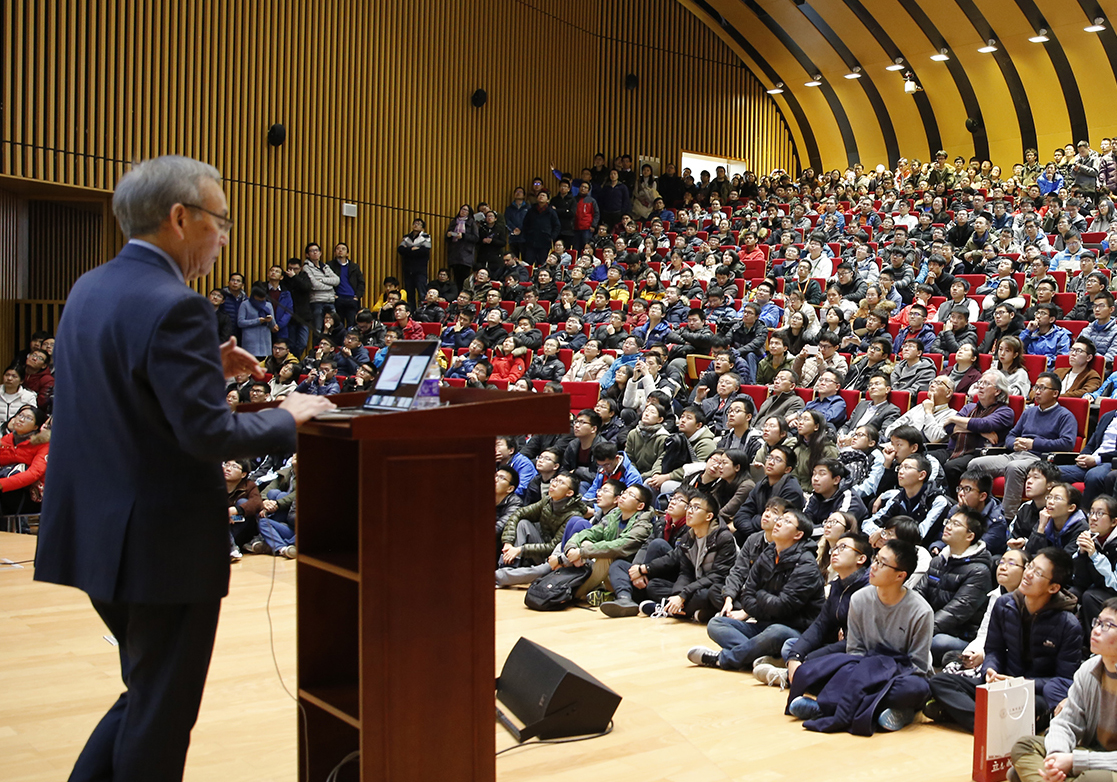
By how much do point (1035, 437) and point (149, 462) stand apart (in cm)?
438

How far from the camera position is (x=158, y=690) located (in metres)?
1.49

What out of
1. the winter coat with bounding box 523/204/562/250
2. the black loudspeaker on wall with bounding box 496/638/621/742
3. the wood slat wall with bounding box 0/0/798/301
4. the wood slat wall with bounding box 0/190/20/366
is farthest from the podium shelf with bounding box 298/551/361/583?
the winter coat with bounding box 523/204/562/250

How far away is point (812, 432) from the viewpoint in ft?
16.9

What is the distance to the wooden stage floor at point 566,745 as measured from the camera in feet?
8.73

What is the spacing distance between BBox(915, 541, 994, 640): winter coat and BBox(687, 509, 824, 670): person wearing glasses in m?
0.40

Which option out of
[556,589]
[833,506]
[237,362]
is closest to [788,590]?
[833,506]

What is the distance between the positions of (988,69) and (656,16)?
14.3ft

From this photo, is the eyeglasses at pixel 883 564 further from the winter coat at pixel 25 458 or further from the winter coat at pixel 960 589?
the winter coat at pixel 25 458

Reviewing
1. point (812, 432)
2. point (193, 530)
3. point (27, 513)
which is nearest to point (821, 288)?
point (812, 432)

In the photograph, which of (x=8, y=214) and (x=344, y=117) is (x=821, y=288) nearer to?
(x=344, y=117)

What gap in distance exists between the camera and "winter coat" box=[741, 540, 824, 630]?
3.83 meters

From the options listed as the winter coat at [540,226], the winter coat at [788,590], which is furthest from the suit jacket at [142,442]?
the winter coat at [540,226]

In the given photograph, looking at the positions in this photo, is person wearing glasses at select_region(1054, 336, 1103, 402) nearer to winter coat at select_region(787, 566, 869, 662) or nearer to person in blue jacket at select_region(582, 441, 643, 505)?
person in blue jacket at select_region(582, 441, 643, 505)

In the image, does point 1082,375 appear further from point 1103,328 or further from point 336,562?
point 336,562
